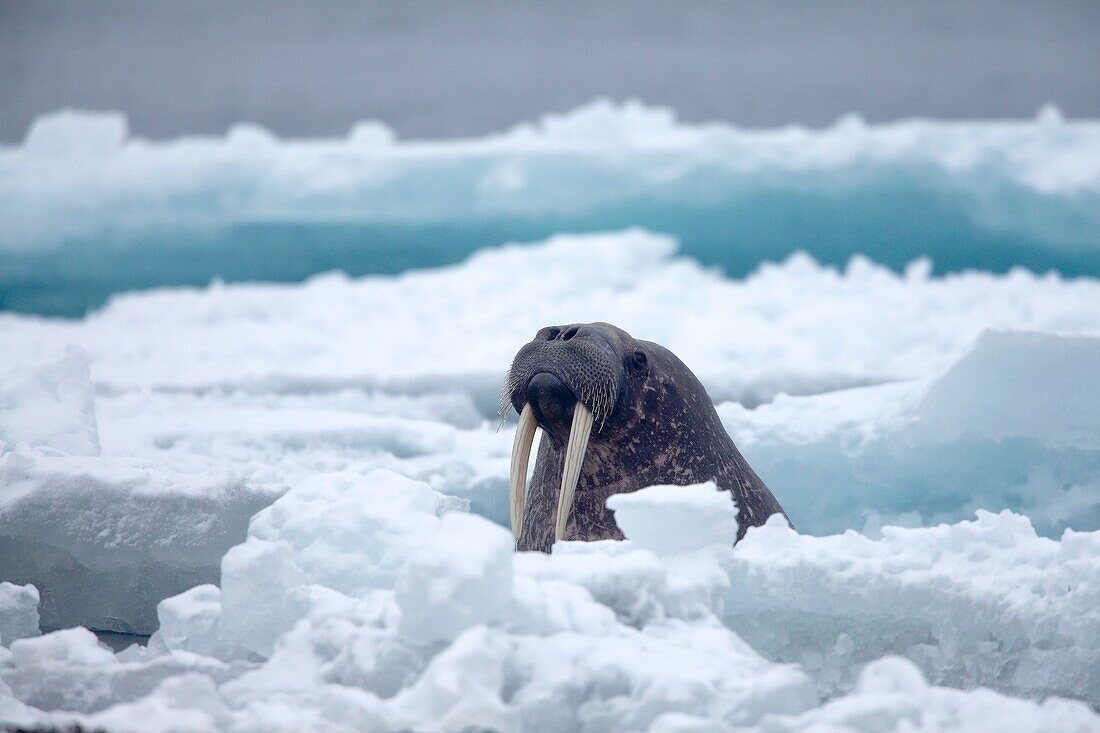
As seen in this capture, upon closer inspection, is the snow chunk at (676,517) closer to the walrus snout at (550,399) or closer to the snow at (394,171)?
the walrus snout at (550,399)

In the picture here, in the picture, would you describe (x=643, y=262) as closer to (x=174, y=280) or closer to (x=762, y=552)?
(x=174, y=280)

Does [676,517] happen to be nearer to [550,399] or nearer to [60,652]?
[550,399]

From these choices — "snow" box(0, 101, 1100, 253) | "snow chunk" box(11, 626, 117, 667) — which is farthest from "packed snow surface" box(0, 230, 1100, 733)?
"snow" box(0, 101, 1100, 253)

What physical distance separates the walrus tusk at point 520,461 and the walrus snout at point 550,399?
0.05m

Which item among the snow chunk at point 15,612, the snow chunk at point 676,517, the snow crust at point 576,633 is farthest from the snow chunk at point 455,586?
the snow chunk at point 15,612

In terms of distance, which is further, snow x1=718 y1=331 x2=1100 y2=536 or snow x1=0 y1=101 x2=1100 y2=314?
snow x1=0 y1=101 x2=1100 y2=314

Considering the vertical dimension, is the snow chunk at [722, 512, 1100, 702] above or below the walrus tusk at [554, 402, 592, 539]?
below

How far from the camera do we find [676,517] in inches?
141

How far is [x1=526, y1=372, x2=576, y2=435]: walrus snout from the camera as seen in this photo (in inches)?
192

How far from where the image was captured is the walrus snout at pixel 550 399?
4.87 metres

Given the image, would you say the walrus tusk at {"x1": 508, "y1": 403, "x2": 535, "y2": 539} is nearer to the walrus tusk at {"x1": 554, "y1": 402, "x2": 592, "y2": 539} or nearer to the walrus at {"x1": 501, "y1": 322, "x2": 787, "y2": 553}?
the walrus at {"x1": 501, "y1": 322, "x2": 787, "y2": 553}

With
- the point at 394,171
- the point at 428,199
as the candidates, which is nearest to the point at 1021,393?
the point at 428,199

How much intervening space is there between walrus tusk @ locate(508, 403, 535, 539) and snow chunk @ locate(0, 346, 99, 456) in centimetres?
239

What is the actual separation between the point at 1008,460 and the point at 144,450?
5411 millimetres
